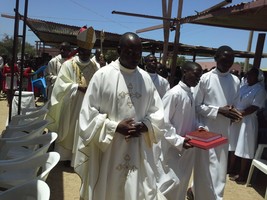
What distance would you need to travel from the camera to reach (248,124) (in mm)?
5992

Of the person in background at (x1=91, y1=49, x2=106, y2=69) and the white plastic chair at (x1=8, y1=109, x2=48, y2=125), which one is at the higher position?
the person in background at (x1=91, y1=49, x2=106, y2=69)

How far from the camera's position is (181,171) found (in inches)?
154

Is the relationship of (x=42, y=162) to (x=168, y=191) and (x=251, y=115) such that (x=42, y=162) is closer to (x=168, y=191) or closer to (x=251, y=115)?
(x=168, y=191)

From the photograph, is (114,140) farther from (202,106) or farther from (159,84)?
(159,84)

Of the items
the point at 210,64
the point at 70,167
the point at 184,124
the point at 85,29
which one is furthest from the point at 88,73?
the point at 210,64

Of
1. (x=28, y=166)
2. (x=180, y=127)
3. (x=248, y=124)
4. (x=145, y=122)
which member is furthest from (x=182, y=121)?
(x=248, y=124)

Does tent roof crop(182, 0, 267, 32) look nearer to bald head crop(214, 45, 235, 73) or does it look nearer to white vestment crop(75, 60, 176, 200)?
bald head crop(214, 45, 235, 73)

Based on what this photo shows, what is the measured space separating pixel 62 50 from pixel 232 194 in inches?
187

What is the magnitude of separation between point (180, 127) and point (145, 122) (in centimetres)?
85

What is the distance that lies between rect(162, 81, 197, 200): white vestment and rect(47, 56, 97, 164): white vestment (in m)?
2.10

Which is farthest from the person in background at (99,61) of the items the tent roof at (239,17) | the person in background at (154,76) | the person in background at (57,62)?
the tent roof at (239,17)

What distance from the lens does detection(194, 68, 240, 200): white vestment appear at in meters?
4.05

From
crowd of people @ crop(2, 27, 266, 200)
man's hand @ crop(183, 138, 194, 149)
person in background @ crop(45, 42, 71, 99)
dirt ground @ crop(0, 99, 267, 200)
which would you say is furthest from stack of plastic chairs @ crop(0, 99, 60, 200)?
person in background @ crop(45, 42, 71, 99)

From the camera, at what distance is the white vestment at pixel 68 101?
18.3ft
